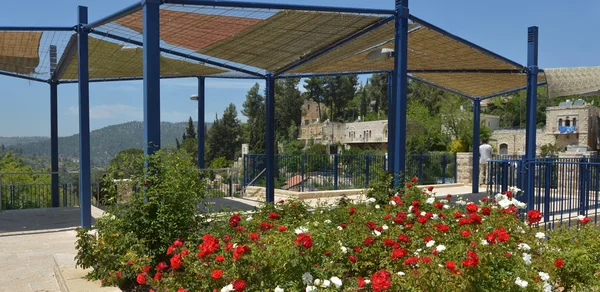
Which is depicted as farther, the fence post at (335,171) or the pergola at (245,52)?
the fence post at (335,171)

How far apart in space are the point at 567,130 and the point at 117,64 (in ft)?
139

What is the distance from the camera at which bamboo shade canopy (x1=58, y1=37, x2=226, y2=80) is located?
319 inches

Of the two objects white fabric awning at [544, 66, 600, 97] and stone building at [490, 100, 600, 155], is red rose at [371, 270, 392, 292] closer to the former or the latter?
white fabric awning at [544, 66, 600, 97]

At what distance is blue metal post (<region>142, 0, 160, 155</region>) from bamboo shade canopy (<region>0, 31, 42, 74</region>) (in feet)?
11.2

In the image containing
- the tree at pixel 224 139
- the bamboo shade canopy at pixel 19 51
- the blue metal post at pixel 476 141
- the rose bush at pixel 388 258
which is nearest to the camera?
the rose bush at pixel 388 258

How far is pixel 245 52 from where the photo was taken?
27.7 feet

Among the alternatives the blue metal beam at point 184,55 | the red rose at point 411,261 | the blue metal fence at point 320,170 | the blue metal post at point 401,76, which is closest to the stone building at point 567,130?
the blue metal fence at point 320,170

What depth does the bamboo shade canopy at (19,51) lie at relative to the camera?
7551 millimetres

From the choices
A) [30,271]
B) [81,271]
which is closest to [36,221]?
[30,271]

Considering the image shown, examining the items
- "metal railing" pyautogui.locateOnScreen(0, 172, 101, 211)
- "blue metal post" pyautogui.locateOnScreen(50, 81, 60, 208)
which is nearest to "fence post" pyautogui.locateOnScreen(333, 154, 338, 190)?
"metal railing" pyautogui.locateOnScreen(0, 172, 101, 211)

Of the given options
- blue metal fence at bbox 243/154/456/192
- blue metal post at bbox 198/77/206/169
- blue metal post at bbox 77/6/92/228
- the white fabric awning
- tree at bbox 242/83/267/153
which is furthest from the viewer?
tree at bbox 242/83/267/153

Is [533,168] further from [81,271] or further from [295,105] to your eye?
[295,105]

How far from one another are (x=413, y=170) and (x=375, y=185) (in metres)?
9.53

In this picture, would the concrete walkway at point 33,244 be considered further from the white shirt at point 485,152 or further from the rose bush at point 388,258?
the white shirt at point 485,152
